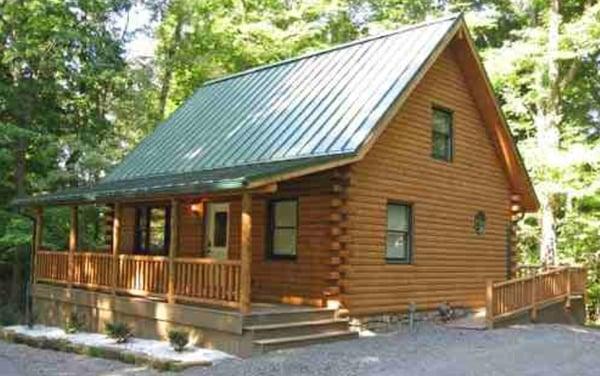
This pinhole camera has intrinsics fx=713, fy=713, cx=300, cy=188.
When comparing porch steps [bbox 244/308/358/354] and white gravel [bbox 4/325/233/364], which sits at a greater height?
porch steps [bbox 244/308/358/354]

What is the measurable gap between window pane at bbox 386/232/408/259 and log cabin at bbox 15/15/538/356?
0.08 feet

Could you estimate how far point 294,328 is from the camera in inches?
486

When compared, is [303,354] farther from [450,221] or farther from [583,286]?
[583,286]

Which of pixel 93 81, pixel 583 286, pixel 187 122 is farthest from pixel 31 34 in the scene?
pixel 583 286

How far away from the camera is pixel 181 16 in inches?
1247

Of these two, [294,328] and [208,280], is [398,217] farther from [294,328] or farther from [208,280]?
[208,280]

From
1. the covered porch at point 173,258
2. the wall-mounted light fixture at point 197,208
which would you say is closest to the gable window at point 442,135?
the covered porch at point 173,258

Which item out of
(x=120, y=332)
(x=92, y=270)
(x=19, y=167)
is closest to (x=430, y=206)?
(x=120, y=332)

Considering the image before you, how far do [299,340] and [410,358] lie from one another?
1.95m

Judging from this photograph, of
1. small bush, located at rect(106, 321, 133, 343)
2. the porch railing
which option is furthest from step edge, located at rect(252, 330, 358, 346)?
small bush, located at rect(106, 321, 133, 343)

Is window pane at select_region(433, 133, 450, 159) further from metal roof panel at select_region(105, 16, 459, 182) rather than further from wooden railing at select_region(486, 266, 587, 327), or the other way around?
wooden railing at select_region(486, 266, 587, 327)

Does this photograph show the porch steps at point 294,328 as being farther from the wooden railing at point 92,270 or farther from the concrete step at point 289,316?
the wooden railing at point 92,270

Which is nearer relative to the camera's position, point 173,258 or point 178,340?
point 178,340

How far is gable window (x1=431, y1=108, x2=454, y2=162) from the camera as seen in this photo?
1661 centimetres
